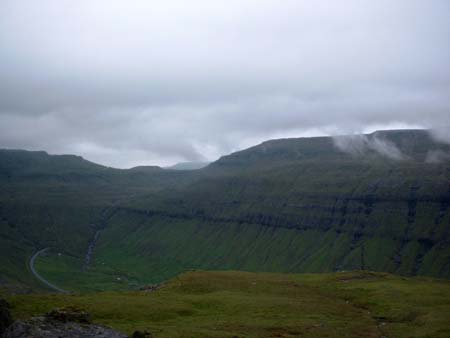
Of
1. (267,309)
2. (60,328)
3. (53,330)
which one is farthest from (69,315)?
(267,309)

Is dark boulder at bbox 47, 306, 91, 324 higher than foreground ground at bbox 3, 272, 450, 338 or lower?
higher

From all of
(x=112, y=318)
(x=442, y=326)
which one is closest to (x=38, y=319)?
(x=112, y=318)

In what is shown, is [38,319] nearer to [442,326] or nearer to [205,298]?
[205,298]

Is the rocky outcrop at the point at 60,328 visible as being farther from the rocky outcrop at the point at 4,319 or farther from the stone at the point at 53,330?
the rocky outcrop at the point at 4,319

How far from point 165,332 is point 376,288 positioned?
198ft

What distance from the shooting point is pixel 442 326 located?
213 feet

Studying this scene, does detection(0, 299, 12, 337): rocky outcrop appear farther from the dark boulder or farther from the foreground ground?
the foreground ground

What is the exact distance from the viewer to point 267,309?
7981cm

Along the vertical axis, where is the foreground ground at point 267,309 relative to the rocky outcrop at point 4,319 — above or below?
below

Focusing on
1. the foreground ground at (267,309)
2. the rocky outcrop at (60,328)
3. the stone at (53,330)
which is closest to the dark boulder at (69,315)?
the rocky outcrop at (60,328)

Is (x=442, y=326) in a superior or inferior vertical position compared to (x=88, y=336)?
inferior

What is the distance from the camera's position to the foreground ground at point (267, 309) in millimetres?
64750

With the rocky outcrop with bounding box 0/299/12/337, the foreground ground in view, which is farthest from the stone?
the foreground ground

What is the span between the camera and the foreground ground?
2549 inches
